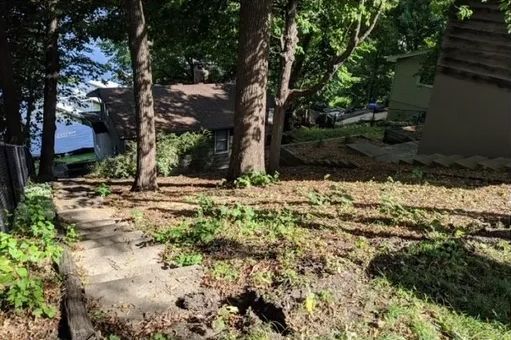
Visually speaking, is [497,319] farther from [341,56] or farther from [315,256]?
[341,56]

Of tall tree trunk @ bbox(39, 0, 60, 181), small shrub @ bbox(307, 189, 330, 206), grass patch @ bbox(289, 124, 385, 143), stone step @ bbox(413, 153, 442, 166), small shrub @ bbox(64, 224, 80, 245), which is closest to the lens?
small shrub @ bbox(64, 224, 80, 245)

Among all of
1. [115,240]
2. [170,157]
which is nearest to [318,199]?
[115,240]

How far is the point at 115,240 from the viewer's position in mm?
5926

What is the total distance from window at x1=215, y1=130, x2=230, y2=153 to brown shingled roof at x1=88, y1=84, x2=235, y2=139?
43 cm

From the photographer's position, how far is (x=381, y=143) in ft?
48.4

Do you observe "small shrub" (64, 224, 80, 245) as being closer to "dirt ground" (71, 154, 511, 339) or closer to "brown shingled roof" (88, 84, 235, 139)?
"dirt ground" (71, 154, 511, 339)

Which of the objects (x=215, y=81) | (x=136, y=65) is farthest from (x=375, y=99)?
(x=136, y=65)

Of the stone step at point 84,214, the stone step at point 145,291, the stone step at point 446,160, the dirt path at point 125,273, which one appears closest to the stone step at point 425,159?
the stone step at point 446,160

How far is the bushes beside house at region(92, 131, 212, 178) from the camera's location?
1417cm

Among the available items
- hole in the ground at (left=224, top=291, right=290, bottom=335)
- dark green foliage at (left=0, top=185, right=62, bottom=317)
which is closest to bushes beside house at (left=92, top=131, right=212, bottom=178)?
dark green foliage at (left=0, top=185, right=62, bottom=317)

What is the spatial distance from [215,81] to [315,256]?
22393mm

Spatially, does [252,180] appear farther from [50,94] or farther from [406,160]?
[50,94]

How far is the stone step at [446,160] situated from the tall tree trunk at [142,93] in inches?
261

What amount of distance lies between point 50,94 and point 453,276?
46.3ft
